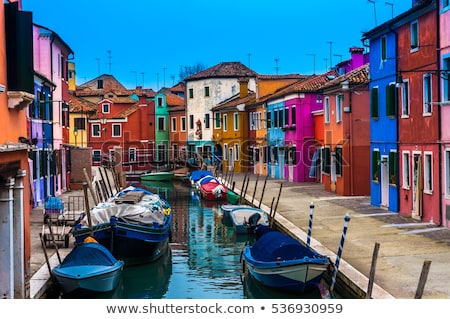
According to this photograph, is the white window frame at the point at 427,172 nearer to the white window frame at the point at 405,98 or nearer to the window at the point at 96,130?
the white window frame at the point at 405,98

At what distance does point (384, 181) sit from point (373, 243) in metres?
4.86

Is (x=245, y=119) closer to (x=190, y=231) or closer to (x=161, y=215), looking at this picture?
(x=190, y=231)

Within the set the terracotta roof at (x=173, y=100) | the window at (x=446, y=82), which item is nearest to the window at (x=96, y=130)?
the terracotta roof at (x=173, y=100)

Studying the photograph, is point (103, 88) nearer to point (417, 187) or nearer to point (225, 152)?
point (225, 152)

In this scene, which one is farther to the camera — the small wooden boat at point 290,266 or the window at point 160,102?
the window at point 160,102

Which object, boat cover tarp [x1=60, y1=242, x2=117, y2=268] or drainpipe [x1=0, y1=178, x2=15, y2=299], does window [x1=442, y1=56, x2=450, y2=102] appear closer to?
boat cover tarp [x1=60, y1=242, x2=117, y2=268]

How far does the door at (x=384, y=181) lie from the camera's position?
16.0 meters

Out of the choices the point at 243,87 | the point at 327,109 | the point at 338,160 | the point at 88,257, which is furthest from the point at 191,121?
the point at 88,257

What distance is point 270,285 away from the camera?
379 inches

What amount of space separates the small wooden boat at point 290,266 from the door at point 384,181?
6819 millimetres

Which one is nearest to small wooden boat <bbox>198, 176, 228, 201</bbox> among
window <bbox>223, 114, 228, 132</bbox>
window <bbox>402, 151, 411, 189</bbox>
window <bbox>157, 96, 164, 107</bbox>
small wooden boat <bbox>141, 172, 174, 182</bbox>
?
window <bbox>402, 151, 411, 189</bbox>

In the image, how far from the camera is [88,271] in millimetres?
9281

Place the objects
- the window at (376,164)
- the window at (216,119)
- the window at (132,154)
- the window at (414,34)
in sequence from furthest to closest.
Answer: the window at (132,154)
the window at (216,119)
the window at (376,164)
the window at (414,34)
